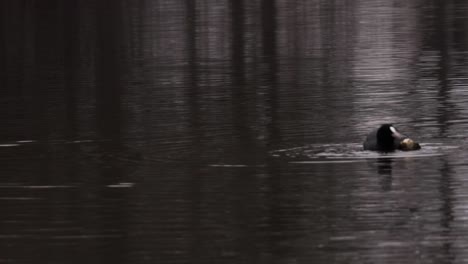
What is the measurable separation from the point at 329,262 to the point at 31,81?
24.7 meters

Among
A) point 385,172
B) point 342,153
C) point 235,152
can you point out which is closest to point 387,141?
point 342,153

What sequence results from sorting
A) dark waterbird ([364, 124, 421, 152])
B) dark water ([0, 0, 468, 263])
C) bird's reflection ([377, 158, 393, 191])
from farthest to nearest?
dark waterbird ([364, 124, 421, 152]) → bird's reflection ([377, 158, 393, 191]) → dark water ([0, 0, 468, 263])

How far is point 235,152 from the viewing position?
25.7 m

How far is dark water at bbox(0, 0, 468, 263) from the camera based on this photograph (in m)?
18.9

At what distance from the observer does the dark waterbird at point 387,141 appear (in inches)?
977

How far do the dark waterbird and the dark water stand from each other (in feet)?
0.54

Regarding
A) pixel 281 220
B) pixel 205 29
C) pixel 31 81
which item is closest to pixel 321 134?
pixel 281 220

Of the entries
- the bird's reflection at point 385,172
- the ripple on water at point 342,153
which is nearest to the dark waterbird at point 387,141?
the ripple on water at point 342,153

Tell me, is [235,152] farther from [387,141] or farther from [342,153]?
[387,141]

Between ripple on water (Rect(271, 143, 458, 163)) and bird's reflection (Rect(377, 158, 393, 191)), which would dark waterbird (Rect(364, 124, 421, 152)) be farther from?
bird's reflection (Rect(377, 158, 393, 191))

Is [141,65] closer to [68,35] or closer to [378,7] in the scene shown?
[68,35]

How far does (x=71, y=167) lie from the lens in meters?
25.1

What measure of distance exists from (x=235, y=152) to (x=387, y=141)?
2.14 meters

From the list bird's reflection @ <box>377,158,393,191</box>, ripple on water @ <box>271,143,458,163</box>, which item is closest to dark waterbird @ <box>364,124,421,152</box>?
ripple on water @ <box>271,143,458,163</box>
